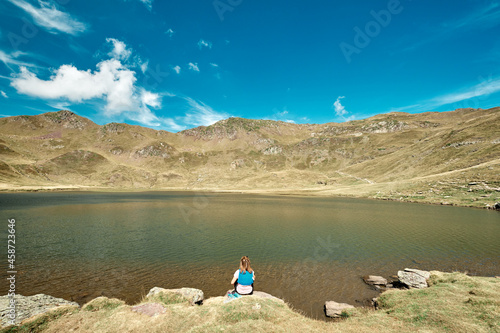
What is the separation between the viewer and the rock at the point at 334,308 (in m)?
14.6

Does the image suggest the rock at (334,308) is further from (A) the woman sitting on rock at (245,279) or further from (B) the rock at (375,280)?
(B) the rock at (375,280)

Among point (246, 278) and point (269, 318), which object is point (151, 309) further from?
point (269, 318)

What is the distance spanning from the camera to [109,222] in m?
46.7

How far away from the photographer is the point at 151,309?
39.1 ft

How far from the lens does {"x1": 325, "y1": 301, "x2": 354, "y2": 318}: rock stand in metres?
14.6

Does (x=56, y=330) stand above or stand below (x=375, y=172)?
below

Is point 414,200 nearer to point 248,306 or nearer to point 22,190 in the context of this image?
point 248,306

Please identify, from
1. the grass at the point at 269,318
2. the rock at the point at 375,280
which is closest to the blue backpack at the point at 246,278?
the grass at the point at 269,318

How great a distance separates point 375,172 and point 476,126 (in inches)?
3023

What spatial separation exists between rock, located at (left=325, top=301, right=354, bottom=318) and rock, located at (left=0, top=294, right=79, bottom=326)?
16.4 meters

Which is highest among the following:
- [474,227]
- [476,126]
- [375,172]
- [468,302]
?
[476,126]

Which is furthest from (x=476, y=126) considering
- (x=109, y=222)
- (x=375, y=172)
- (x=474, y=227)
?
(x=109, y=222)

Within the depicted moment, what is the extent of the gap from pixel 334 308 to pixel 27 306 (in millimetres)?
18031

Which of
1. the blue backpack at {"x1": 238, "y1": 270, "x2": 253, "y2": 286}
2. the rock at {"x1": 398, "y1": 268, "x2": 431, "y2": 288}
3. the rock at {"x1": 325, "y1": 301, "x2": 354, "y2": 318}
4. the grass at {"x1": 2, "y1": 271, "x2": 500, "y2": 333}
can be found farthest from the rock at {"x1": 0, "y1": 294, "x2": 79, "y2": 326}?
the rock at {"x1": 398, "y1": 268, "x2": 431, "y2": 288}
